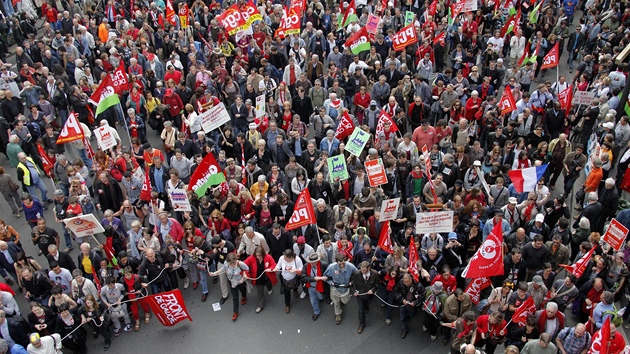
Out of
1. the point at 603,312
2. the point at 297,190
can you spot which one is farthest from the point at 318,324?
the point at 603,312

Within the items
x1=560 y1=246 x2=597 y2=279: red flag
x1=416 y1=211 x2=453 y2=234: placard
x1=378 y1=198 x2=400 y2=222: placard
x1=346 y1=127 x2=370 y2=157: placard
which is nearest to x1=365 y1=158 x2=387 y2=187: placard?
x1=346 y1=127 x2=370 y2=157: placard

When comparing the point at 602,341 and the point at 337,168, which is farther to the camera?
the point at 337,168

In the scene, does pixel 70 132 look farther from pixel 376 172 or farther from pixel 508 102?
pixel 508 102

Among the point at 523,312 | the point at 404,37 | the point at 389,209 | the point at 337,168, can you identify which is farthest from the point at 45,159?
the point at 523,312

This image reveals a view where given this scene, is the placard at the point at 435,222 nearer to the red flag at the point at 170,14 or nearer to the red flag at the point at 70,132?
the red flag at the point at 70,132

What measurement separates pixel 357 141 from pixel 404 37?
556cm

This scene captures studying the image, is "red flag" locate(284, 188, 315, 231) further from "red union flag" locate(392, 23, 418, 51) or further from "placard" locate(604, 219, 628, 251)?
"red union flag" locate(392, 23, 418, 51)

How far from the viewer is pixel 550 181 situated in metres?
14.2

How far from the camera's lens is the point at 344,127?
46.5ft

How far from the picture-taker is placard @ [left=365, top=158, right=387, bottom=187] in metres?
12.2

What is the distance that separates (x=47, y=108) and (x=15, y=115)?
3.37 feet

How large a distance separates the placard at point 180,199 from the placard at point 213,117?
251 centimetres

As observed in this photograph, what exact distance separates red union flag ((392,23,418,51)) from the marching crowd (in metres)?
0.10

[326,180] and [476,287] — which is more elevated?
[326,180]
